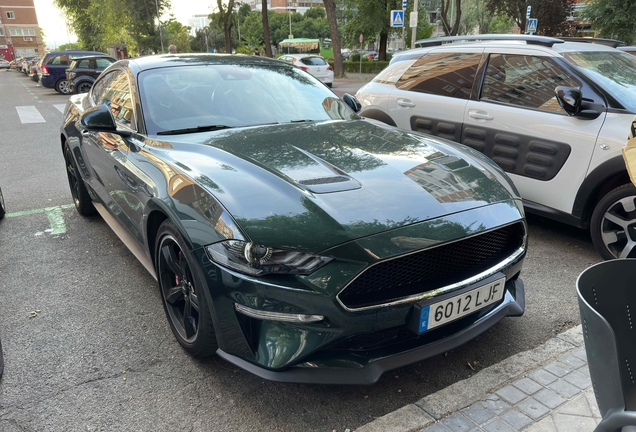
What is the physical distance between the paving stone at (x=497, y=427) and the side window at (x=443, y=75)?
11.3 ft

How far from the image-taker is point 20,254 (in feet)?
13.9

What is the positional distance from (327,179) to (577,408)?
1.59 m

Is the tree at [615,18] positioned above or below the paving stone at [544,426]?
above

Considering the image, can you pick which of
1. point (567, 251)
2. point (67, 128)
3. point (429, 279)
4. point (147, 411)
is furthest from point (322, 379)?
point (67, 128)

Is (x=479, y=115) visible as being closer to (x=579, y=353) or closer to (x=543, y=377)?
(x=579, y=353)

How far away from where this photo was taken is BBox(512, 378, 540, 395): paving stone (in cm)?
241

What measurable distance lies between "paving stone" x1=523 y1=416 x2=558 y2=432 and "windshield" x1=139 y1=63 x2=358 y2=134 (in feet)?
7.85

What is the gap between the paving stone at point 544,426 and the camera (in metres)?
2.14

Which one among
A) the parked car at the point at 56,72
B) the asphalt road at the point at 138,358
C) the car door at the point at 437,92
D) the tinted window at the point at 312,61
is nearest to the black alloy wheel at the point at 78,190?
the asphalt road at the point at 138,358

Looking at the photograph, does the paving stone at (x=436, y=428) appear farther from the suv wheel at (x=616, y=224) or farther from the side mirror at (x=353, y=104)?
the side mirror at (x=353, y=104)

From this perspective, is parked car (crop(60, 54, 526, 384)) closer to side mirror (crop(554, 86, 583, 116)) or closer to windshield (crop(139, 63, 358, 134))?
windshield (crop(139, 63, 358, 134))

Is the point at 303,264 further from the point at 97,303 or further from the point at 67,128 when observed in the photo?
the point at 67,128

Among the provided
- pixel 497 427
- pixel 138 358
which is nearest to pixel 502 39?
pixel 497 427

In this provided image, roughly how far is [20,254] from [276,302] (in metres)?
3.22
